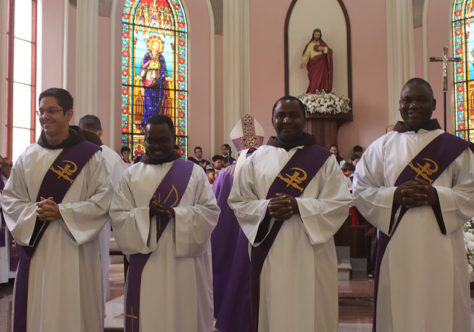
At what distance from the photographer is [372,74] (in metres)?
12.7

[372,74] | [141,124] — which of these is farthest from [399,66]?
[141,124]

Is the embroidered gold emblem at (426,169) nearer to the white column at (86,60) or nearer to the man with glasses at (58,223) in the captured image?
the man with glasses at (58,223)

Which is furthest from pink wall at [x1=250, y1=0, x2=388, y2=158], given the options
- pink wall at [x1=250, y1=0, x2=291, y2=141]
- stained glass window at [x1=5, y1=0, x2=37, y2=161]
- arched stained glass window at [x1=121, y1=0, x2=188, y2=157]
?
stained glass window at [x1=5, y1=0, x2=37, y2=161]

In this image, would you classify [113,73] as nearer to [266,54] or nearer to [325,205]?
[266,54]

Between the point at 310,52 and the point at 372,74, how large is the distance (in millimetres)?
1606

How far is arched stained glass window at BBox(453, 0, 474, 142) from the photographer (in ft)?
40.1

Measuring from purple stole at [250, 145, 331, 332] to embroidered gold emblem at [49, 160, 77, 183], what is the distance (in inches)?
49.8

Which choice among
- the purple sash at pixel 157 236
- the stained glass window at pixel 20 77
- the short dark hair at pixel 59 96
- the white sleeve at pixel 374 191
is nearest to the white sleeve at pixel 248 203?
the purple sash at pixel 157 236

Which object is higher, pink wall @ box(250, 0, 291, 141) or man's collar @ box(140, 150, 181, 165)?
pink wall @ box(250, 0, 291, 141)

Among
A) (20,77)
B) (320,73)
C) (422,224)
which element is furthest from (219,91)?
(422,224)

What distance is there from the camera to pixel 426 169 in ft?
11.0

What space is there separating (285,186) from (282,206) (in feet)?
0.66

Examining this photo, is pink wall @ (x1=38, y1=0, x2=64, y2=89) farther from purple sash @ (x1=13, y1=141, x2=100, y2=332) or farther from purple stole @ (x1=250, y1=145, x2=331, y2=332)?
purple stole @ (x1=250, y1=145, x2=331, y2=332)

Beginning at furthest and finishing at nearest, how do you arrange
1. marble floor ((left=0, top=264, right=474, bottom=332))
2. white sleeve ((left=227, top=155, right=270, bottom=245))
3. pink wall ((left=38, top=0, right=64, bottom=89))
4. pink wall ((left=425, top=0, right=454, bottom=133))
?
pink wall ((left=425, top=0, right=454, bottom=133)), pink wall ((left=38, top=0, right=64, bottom=89)), marble floor ((left=0, top=264, right=474, bottom=332)), white sleeve ((left=227, top=155, right=270, bottom=245))
